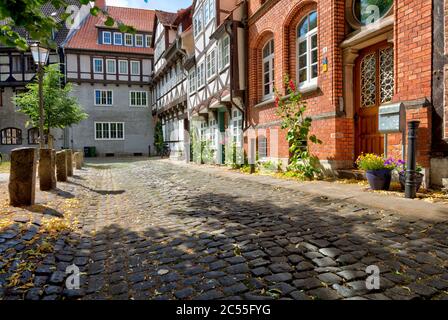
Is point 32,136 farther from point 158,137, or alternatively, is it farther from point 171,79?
point 171,79

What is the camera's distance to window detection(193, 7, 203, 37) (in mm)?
16312

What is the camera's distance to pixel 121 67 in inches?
1198

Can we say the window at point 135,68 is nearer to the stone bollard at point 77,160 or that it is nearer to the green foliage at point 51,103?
the green foliage at point 51,103

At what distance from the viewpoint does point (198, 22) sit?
55.2 ft

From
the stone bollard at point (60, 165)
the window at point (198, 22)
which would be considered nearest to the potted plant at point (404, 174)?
the stone bollard at point (60, 165)

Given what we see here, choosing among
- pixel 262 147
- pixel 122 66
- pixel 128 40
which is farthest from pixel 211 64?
pixel 128 40

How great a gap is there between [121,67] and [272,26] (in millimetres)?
23649

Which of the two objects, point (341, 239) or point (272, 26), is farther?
point (272, 26)

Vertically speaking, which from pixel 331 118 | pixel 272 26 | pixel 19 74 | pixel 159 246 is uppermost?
pixel 19 74

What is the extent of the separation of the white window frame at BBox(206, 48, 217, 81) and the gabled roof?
17.0 meters

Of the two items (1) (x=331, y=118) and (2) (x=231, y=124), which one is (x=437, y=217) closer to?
(1) (x=331, y=118)

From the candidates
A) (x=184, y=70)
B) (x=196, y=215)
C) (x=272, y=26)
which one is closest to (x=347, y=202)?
(x=196, y=215)

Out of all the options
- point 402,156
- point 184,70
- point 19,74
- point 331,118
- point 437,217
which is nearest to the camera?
point 437,217

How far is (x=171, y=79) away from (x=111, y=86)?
9422 millimetres
